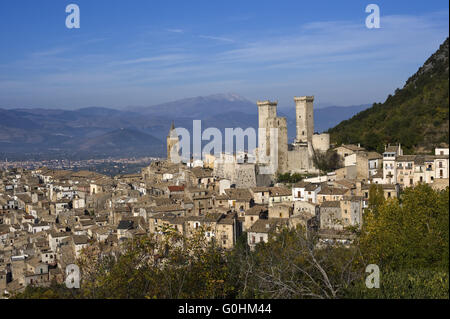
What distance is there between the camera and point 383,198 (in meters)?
26.4

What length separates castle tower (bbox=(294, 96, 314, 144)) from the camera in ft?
140

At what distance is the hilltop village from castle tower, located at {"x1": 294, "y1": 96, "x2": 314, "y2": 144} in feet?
0.30

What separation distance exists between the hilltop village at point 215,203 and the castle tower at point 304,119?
0.09 m

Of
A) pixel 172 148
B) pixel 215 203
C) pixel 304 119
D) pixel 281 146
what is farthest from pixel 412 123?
pixel 172 148

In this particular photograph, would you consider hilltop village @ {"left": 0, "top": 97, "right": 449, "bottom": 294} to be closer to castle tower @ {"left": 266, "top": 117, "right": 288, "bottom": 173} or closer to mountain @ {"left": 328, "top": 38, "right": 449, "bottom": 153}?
castle tower @ {"left": 266, "top": 117, "right": 288, "bottom": 173}

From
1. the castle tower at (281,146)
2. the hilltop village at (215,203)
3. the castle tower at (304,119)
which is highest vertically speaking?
the castle tower at (304,119)

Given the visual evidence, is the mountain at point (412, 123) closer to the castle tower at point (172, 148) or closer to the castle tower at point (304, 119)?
the castle tower at point (304, 119)

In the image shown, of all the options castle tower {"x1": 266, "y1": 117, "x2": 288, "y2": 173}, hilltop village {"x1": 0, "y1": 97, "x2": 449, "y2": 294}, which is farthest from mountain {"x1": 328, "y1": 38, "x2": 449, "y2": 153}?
castle tower {"x1": 266, "y1": 117, "x2": 288, "y2": 173}

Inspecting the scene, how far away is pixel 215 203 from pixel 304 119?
1332cm

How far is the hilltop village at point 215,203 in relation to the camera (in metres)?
27.5

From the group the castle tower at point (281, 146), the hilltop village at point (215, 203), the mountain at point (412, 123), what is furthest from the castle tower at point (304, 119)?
the mountain at point (412, 123)

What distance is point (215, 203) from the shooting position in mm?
34000
